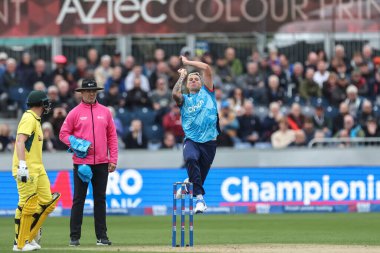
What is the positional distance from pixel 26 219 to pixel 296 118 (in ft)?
45.1

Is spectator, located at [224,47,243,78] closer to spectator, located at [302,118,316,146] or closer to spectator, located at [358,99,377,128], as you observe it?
spectator, located at [302,118,316,146]

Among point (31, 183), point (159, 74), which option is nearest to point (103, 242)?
point (31, 183)

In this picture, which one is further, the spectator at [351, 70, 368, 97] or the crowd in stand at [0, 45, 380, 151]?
the spectator at [351, 70, 368, 97]

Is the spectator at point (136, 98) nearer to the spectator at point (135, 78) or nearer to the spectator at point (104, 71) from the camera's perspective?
the spectator at point (135, 78)

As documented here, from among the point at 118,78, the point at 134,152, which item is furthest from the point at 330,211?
the point at 118,78

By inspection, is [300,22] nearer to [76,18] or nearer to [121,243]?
[76,18]

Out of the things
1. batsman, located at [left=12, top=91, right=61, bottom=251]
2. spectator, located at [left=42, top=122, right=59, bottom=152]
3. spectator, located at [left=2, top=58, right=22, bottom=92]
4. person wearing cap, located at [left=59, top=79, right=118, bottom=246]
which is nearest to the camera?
batsman, located at [left=12, top=91, right=61, bottom=251]

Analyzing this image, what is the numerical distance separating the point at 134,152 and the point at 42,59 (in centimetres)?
492

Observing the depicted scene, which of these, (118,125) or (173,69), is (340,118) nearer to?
→ (173,69)

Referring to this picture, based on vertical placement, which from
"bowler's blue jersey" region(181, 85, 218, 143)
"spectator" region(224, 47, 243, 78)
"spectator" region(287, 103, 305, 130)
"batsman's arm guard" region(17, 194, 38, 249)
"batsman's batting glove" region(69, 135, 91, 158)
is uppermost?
"spectator" region(224, 47, 243, 78)

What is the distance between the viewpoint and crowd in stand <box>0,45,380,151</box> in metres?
28.3

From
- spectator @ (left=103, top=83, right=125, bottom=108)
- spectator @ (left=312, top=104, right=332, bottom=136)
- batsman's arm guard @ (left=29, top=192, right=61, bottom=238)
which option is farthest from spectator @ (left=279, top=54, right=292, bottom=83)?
batsman's arm guard @ (left=29, top=192, right=61, bottom=238)

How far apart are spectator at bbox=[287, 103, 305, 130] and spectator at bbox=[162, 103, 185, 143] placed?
272 centimetres

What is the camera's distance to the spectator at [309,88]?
98.0 feet
